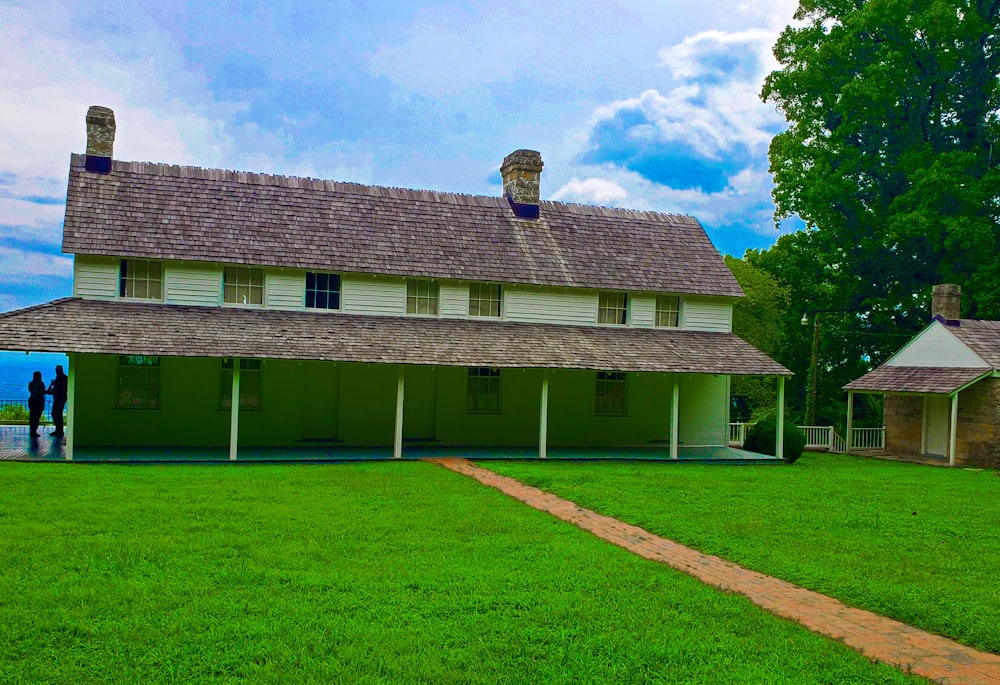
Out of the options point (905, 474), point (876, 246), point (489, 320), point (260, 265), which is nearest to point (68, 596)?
point (260, 265)

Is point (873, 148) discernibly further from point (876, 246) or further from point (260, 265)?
point (260, 265)

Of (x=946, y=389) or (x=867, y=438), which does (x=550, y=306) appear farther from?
(x=867, y=438)

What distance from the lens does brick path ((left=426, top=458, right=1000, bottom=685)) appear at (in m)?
6.91

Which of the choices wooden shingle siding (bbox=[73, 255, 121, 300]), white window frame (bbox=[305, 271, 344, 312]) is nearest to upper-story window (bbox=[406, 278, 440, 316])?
white window frame (bbox=[305, 271, 344, 312])

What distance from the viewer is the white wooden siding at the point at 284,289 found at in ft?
71.7

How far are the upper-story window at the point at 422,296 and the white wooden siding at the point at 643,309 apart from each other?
19.7 ft

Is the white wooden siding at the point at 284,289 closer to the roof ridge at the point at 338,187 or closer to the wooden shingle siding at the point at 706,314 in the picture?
the roof ridge at the point at 338,187

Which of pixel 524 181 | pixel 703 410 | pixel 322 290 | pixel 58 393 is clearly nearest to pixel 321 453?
pixel 322 290

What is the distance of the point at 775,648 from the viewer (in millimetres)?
7117

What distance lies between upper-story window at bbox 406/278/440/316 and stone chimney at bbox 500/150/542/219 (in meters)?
4.34

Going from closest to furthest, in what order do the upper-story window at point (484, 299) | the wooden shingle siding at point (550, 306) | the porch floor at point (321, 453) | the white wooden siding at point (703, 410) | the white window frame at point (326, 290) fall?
the porch floor at point (321, 453) < the white window frame at point (326, 290) < the upper-story window at point (484, 299) < the wooden shingle siding at point (550, 306) < the white wooden siding at point (703, 410)

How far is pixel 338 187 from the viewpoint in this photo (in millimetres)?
24719

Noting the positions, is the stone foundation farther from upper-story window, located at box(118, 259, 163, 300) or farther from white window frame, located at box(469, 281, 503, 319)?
upper-story window, located at box(118, 259, 163, 300)

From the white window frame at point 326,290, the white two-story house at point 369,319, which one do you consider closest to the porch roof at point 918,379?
the white two-story house at point 369,319
